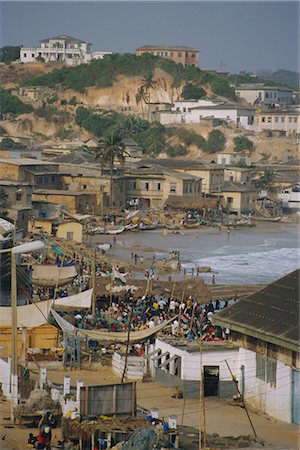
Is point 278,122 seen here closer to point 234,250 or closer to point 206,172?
point 206,172

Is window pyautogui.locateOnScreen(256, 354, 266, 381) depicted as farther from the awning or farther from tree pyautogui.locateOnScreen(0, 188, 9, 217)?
tree pyautogui.locateOnScreen(0, 188, 9, 217)

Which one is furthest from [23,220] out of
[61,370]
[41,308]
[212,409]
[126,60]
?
[126,60]

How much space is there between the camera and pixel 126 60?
87.8 metres

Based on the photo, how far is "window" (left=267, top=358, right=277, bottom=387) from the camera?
12484 millimetres

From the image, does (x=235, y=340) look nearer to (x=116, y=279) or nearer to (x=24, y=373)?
(x=24, y=373)

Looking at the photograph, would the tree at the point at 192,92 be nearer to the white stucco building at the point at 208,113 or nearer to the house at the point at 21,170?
the white stucco building at the point at 208,113

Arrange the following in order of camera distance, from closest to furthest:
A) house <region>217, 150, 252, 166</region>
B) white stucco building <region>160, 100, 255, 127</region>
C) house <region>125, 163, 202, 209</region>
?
house <region>125, 163, 202, 209</region> → house <region>217, 150, 252, 166</region> → white stucco building <region>160, 100, 255, 127</region>

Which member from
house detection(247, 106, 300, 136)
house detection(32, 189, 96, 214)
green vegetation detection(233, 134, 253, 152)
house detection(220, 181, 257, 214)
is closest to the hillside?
green vegetation detection(233, 134, 253, 152)

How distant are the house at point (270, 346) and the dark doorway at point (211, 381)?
242 millimetres

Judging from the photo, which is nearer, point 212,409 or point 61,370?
point 212,409

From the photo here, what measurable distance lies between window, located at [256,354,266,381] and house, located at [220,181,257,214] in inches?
1366

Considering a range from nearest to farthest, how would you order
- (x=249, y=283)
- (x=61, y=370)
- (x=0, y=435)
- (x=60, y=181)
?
1. (x=0, y=435)
2. (x=61, y=370)
3. (x=249, y=283)
4. (x=60, y=181)

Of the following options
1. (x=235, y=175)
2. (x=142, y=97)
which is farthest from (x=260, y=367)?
(x=142, y=97)

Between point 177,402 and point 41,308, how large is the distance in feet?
14.1
